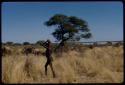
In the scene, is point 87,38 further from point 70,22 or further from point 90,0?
point 90,0

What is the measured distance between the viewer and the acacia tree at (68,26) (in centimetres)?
2908

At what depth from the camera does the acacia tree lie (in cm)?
2908

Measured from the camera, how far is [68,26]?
30.2 m

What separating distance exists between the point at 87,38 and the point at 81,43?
128cm

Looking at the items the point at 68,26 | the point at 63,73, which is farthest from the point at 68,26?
the point at 63,73

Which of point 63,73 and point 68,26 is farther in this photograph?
point 68,26

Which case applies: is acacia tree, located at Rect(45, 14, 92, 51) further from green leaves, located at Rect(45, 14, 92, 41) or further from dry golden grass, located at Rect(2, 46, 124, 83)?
dry golden grass, located at Rect(2, 46, 124, 83)

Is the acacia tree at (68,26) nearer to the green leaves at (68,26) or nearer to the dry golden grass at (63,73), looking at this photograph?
the green leaves at (68,26)

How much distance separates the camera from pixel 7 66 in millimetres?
10570

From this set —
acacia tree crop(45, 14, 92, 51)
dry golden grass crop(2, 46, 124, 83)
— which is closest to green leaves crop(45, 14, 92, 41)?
acacia tree crop(45, 14, 92, 51)

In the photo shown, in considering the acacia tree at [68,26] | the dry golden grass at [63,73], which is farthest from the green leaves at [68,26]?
the dry golden grass at [63,73]

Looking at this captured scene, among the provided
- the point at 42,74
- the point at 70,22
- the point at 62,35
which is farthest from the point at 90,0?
the point at 70,22

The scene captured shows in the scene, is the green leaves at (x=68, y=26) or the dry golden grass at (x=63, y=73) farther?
the green leaves at (x=68, y=26)

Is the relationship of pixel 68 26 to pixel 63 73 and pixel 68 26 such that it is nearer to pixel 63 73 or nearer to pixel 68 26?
pixel 68 26
